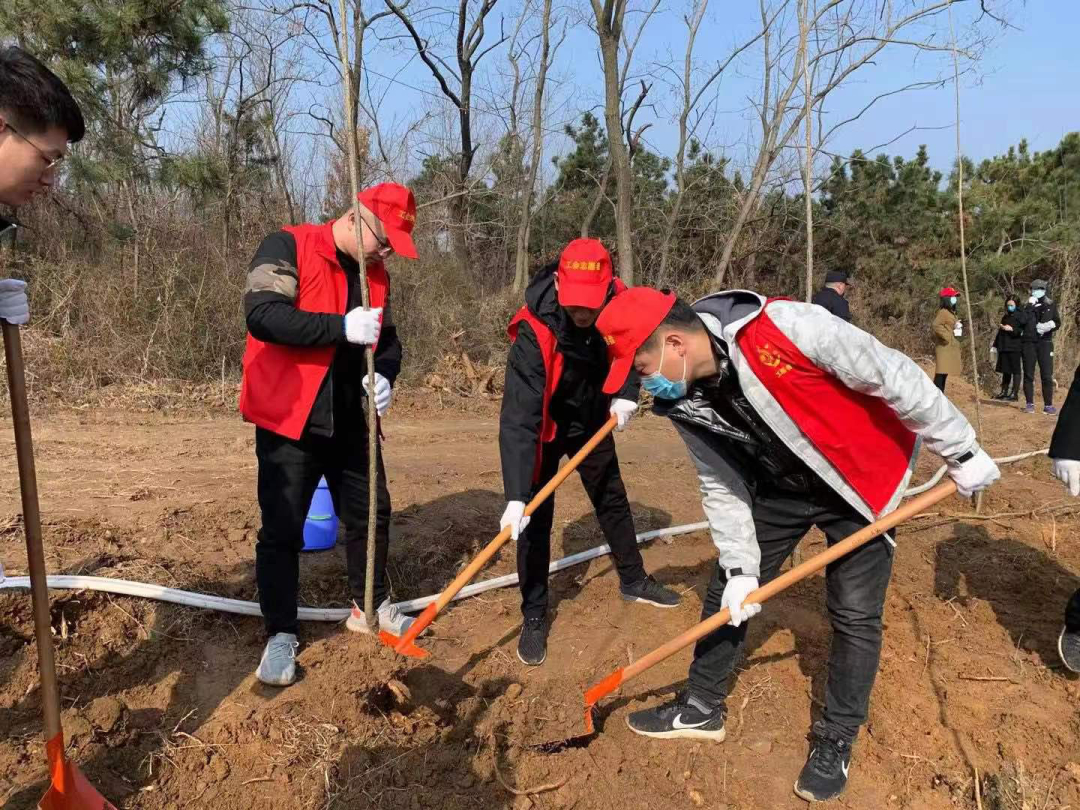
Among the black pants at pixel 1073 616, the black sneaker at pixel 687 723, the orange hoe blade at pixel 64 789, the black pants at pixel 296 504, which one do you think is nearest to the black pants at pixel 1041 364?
the black pants at pixel 1073 616

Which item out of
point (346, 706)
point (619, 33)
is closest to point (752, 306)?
point (346, 706)

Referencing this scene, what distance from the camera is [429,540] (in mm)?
4516

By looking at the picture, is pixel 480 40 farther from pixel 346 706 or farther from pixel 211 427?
pixel 346 706

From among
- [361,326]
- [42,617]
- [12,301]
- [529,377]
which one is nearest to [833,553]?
[529,377]

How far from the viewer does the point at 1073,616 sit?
3143 millimetres

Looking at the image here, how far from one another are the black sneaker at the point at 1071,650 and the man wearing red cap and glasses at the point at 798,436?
1.27 metres

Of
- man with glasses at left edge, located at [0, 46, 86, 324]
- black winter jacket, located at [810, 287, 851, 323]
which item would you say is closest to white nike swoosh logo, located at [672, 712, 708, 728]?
man with glasses at left edge, located at [0, 46, 86, 324]

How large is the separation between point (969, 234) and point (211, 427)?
16.5m

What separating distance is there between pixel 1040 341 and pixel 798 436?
10.6 metres

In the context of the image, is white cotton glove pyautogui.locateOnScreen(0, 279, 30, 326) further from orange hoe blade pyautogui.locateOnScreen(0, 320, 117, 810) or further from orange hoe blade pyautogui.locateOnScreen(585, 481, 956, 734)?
orange hoe blade pyautogui.locateOnScreen(585, 481, 956, 734)

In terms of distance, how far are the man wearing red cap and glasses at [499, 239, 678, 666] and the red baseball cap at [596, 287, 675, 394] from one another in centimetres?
51

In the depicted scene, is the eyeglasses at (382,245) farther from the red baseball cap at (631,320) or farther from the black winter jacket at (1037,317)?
the black winter jacket at (1037,317)

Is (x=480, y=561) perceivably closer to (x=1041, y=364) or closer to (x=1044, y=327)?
(x=1044, y=327)

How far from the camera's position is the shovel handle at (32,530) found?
→ 2088 mm
